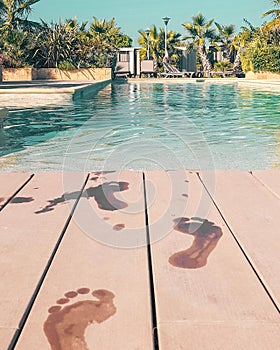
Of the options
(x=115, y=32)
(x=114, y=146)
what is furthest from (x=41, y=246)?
(x=115, y=32)

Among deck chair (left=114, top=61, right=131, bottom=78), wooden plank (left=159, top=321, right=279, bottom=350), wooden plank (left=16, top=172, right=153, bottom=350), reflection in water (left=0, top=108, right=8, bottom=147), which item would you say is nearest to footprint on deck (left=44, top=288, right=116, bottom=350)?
wooden plank (left=16, top=172, right=153, bottom=350)

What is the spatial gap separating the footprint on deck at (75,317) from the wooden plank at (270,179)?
183 centimetres

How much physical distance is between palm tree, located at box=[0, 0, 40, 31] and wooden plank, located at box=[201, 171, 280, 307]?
83.5 ft

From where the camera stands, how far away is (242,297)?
5.71ft

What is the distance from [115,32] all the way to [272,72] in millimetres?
14571

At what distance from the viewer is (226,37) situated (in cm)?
3997

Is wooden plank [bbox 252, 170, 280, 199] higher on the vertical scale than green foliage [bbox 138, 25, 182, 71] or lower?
lower

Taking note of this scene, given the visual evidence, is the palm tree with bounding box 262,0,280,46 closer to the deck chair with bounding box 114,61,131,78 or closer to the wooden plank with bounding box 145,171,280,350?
the deck chair with bounding box 114,61,131,78

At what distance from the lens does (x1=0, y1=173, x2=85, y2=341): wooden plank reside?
1.74 m

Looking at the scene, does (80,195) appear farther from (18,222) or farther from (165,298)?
(165,298)

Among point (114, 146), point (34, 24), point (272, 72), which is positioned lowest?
point (114, 146)

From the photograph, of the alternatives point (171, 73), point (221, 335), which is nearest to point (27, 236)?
point (221, 335)

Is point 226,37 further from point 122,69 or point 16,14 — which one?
point 16,14

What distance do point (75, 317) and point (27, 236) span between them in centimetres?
89
